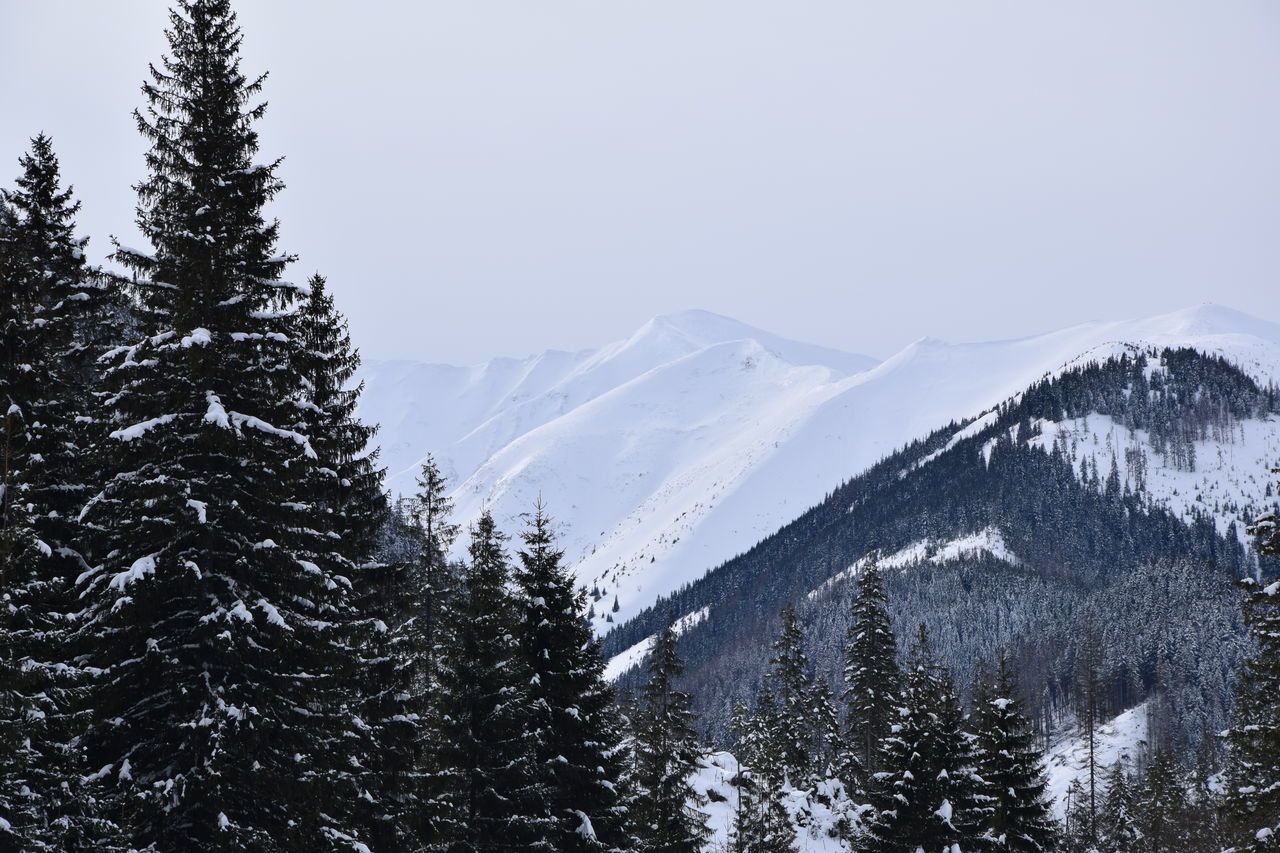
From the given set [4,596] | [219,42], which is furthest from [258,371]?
[219,42]

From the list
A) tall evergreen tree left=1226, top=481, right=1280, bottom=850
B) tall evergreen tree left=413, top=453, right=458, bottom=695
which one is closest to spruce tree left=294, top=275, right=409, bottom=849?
tall evergreen tree left=413, top=453, right=458, bottom=695

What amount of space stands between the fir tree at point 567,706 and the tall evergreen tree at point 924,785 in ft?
34.0

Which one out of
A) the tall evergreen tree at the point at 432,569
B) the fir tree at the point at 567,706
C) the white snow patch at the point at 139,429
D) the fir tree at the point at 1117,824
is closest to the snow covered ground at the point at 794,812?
the fir tree at the point at 1117,824

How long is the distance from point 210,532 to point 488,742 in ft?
40.2

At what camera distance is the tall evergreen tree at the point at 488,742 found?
84.5 feet

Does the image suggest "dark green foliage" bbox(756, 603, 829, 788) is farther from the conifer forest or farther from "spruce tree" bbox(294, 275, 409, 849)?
"spruce tree" bbox(294, 275, 409, 849)

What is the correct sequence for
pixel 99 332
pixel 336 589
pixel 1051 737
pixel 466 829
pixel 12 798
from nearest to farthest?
pixel 12 798 < pixel 336 589 < pixel 99 332 < pixel 466 829 < pixel 1051 737

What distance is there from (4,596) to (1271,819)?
1073 inches

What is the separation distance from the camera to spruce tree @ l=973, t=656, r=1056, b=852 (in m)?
35.9

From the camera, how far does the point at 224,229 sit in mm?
17625

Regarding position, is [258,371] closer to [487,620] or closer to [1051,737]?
[487,620]

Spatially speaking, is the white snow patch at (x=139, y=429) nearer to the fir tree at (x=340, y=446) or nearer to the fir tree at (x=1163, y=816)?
the fir tree at (x=340, y=446)

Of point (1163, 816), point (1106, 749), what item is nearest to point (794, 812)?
point (1163, 816)

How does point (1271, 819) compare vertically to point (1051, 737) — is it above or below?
below
